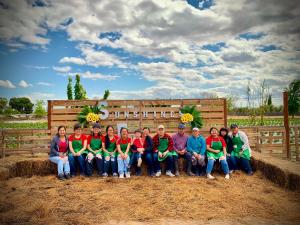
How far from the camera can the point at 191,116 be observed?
9328 millimetres

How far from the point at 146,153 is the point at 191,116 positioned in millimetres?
2704

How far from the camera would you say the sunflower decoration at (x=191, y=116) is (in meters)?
9.33

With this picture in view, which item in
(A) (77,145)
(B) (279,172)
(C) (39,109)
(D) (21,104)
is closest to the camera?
(B) (279,172)

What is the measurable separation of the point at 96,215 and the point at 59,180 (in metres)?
2.59

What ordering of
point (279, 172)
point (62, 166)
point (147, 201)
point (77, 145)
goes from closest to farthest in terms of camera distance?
point (147, 201) < point (279, 172) < point (62, 166) < point (77, 145)

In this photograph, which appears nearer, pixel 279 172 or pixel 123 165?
pixel 279 172

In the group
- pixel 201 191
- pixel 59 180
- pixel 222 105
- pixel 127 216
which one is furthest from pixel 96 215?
pixel 222 105

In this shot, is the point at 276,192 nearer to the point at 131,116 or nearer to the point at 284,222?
the point at 284,222

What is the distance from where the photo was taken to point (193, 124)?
9.43 m

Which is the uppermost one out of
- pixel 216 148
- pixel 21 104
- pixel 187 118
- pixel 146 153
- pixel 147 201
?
pixel 21 104

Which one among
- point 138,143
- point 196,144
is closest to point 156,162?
point 138,143

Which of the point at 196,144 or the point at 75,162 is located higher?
the point at 196,144

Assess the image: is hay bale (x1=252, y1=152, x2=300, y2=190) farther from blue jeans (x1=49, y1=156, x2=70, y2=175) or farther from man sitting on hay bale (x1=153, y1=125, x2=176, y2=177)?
blue jeans (x1=49, y1=156, x2=70, y2=175)

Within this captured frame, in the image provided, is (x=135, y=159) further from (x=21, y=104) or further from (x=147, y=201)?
(x=21, y=104)
